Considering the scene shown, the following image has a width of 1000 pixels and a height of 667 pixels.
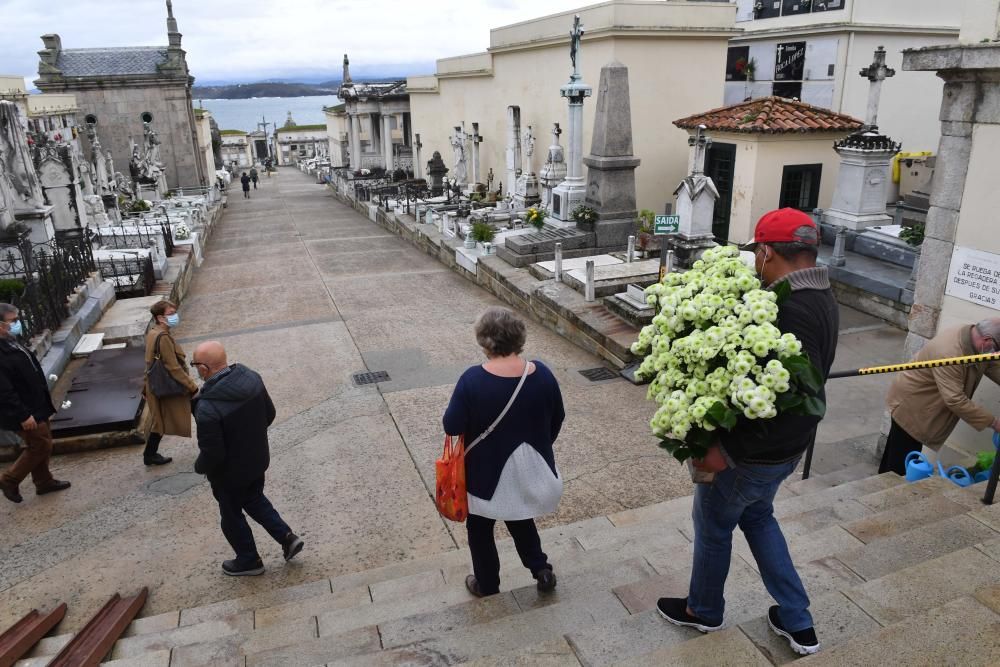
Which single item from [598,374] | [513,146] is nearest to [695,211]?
[598,374]

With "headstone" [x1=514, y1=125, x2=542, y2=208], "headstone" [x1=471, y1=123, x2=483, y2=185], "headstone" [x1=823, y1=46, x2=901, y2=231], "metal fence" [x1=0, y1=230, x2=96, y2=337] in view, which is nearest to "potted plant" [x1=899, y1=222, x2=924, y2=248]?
"headstone" [x1=823, y1=46, x2=901, y2=231]

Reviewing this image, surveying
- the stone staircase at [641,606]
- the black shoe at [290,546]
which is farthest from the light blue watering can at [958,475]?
the black shoe at [290,546]

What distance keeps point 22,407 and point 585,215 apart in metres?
10.9

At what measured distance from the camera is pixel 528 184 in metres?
19.7

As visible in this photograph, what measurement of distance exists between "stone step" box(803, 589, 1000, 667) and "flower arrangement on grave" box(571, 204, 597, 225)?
12.3 meters

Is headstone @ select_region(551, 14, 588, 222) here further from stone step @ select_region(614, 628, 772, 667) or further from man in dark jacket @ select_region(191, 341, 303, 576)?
stone step @ select_region(614, 628, 772, 667)

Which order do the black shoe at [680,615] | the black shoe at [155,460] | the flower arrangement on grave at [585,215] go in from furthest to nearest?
the flower arrangement on grave at [585,215], the black shoe at [155,460], the black shoe at [680,615]

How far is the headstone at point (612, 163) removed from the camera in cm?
1352

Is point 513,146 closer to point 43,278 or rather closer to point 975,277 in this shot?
point 43,278

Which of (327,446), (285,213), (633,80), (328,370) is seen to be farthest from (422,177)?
(327,446)

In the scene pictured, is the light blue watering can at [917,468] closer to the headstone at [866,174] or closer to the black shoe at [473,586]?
the black shoe at [473,586]

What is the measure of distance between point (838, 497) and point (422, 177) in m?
29.9

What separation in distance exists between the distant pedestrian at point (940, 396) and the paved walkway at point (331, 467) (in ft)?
3.93

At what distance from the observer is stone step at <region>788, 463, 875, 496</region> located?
520cm
